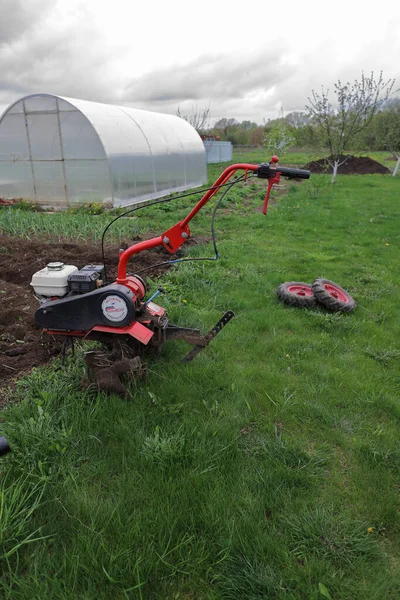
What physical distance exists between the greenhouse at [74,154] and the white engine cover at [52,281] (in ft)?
28.8

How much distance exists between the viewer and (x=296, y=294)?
16.5ft

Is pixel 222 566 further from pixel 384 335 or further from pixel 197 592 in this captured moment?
pixel 384 335

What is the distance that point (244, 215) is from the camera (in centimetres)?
1127

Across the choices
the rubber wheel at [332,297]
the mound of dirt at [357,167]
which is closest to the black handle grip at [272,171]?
the rubber wheel at [332,297]

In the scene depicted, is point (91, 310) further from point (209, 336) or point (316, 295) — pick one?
point (316, 295)

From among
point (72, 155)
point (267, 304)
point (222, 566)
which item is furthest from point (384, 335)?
point (72, 155)

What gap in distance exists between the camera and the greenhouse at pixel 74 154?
11492mm

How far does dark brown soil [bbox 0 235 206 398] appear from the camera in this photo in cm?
379

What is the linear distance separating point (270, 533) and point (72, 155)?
11.7 metres

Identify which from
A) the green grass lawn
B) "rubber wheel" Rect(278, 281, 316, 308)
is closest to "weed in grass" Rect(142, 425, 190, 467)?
the green grass lawn

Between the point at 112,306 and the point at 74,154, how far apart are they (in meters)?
10.2

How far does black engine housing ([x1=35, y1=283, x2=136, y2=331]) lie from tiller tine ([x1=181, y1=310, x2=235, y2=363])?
66cm

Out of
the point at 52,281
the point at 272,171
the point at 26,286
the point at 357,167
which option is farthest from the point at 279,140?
the point at 52,281

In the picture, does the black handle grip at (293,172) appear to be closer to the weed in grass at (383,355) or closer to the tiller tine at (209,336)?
the tiller tine at (209,336)
